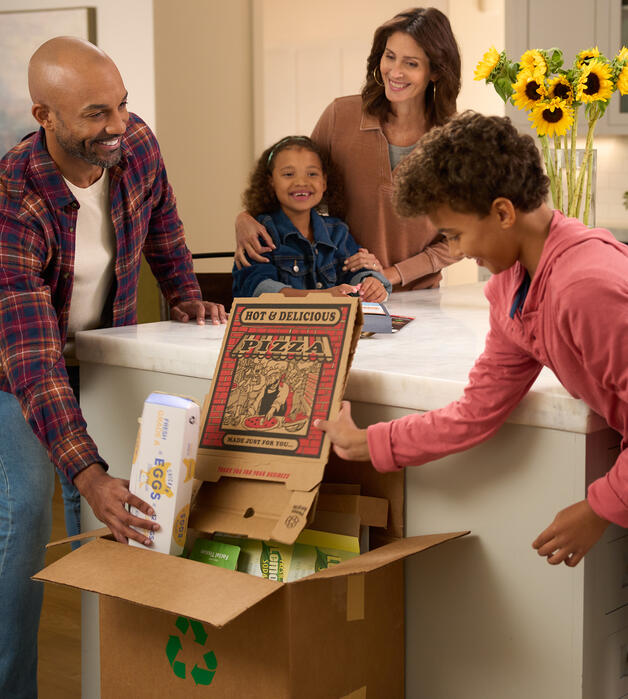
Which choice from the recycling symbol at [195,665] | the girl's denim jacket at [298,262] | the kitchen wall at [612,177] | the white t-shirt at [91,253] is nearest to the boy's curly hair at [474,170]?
the recycling symbol at [195,665]

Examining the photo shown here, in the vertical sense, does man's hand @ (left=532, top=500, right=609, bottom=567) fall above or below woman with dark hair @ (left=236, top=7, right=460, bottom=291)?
below

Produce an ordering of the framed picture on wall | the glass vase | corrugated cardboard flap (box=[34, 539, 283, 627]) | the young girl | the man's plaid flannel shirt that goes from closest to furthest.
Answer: corrugated cardboard flap (box=[34, 539, 283, 627]) < the man's plaid flannel shirt < the glass vase < the young girl < the framed picture on wall

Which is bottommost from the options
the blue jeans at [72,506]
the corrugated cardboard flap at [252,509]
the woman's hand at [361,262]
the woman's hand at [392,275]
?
the blue jeans at [72,506]

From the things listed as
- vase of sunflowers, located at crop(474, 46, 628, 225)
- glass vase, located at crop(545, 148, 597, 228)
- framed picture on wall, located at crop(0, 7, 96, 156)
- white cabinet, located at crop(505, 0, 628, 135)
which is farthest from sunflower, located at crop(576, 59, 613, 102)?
framed picture on wall, located at crop(0, 7, 96, 156)

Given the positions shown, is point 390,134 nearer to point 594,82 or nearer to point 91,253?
point 594,82

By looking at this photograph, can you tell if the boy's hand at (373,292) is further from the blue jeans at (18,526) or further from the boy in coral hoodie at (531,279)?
the boy in coral hoodie at (531,279)

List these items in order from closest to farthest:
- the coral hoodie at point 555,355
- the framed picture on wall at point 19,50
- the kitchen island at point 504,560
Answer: the coral hoodie at point 555,355 < the kitchen island at point 504,560 < the framed picture on wall at point 19,50

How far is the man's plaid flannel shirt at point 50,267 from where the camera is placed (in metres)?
1.56

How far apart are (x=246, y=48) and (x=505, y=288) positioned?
3.77m

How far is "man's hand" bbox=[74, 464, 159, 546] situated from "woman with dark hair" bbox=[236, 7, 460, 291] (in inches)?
34.1

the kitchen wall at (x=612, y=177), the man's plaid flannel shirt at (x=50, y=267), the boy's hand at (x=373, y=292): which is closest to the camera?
the man's plaid flannel shirt at (x=50, y=267)

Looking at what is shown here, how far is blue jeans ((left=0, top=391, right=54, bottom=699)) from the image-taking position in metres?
1.74

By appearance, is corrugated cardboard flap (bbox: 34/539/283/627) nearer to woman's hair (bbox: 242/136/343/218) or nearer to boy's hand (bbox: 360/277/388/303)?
boy's hand (bbox: 360/277/388/303)

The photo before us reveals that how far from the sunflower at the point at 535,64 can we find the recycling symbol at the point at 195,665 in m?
1.23
